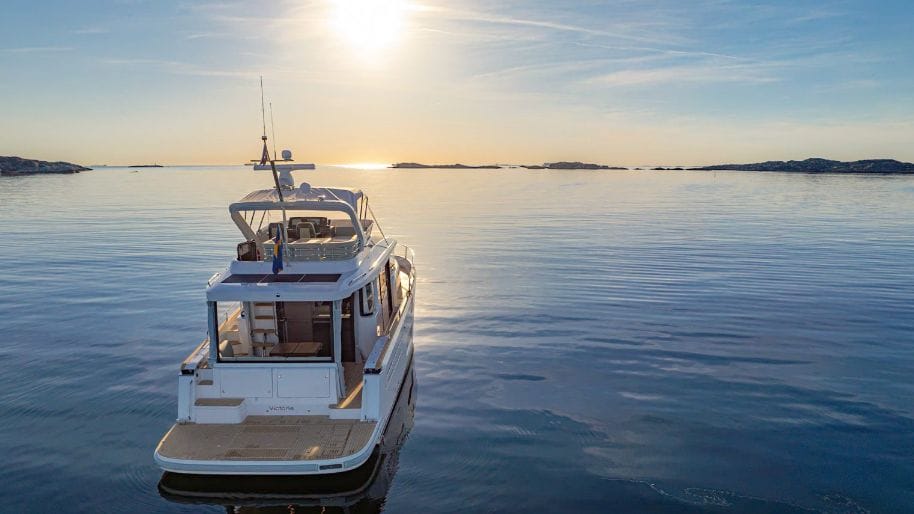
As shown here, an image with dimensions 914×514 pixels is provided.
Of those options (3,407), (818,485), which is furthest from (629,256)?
(3,407)

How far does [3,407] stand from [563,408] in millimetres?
13725

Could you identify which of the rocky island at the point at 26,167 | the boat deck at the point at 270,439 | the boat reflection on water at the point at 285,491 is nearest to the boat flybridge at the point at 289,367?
the boat deck at the point at 270,439

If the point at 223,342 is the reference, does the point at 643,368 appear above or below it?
below

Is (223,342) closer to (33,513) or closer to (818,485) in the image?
(33,513)

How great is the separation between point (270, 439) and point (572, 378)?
8369 millimetres

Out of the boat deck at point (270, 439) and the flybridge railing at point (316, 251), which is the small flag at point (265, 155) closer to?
the flybridge railing at point (316, 251)

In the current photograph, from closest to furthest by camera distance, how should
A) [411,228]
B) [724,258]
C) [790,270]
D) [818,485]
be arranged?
1. [818,485]
2. [790,270]
3. [724,258]
4. [411,228]

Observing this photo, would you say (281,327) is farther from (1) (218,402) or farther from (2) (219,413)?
(2) (219,413)

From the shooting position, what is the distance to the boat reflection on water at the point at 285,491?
9938mm

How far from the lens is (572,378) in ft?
50.5

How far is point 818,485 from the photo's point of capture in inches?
407

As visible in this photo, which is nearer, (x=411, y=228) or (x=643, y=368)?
(x=643, y=368)

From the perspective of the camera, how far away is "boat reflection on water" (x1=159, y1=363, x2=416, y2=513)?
9.94 metres

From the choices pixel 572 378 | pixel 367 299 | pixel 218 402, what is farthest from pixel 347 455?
pixel 572 378
